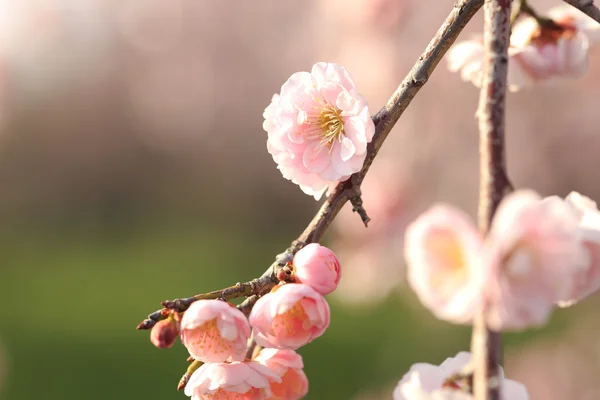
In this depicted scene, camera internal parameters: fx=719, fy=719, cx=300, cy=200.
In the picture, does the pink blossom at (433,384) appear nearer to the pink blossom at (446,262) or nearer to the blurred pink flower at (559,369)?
the pink blossom at (446,262)

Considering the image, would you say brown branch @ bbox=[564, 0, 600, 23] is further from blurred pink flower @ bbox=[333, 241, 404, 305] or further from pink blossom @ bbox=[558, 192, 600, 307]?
blurred pink flower @ bbox=[333, 241, 404, 305]

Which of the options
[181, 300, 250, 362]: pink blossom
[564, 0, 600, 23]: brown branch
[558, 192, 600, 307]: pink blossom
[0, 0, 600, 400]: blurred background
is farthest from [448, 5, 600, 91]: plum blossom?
[0, 0, 600, 400]: blurred background

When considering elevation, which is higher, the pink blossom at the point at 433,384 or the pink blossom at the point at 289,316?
the pink blossom at the point at 289,316

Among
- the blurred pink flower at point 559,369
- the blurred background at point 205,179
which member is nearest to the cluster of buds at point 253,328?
the blurred background at point 205,179

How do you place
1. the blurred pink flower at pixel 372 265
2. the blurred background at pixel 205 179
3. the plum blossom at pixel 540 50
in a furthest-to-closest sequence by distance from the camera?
1. the blurred background at pixel 205 179
2. the blurred pink flower at pixel 372 265
3. the plum blossom at pixel 540 50

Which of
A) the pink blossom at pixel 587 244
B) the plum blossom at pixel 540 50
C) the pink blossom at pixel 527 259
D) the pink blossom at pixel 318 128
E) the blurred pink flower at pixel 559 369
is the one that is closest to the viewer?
the pink blossom at pixel 527 259

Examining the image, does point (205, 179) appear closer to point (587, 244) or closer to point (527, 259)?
point (587, 244)

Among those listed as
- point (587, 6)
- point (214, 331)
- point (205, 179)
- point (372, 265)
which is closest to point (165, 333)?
point (214, 331)
